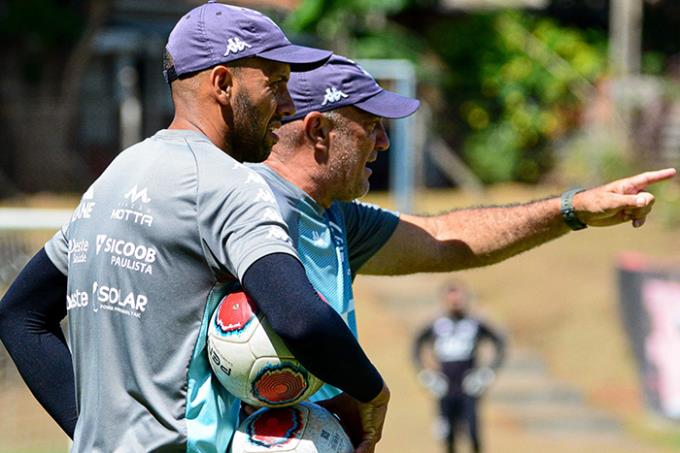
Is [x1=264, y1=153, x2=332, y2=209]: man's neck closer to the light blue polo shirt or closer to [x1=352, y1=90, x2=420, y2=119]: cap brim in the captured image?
the light blue polo shirt

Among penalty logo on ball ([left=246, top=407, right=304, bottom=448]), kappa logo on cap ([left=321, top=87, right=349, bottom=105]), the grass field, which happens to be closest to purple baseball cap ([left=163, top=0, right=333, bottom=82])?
kappa logo on cap ([left=321, top=87, right=349, bottom=105])

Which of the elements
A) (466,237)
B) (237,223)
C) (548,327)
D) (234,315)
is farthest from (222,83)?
(548,327)

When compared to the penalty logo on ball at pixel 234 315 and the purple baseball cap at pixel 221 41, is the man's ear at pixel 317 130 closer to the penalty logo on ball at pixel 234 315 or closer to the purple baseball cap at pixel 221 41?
the purple baseball cap at pixel 221 41

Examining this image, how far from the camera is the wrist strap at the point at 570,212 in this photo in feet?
13.2

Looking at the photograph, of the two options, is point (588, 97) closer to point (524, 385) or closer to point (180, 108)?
point (524, 385)

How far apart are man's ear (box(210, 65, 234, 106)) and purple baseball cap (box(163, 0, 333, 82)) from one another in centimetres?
2

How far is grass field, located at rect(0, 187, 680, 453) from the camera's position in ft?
47.7

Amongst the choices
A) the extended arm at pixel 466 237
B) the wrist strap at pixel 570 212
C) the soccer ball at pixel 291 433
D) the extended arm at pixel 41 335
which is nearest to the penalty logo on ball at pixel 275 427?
the soccer ball at pixel 291 433

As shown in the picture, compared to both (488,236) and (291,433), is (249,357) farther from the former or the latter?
(488,236)

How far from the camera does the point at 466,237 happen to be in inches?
165

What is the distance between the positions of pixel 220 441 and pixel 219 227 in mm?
510

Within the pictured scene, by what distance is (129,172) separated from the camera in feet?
9.98

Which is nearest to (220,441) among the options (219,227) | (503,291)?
(219,227)

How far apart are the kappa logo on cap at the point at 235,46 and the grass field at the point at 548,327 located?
1092cm
